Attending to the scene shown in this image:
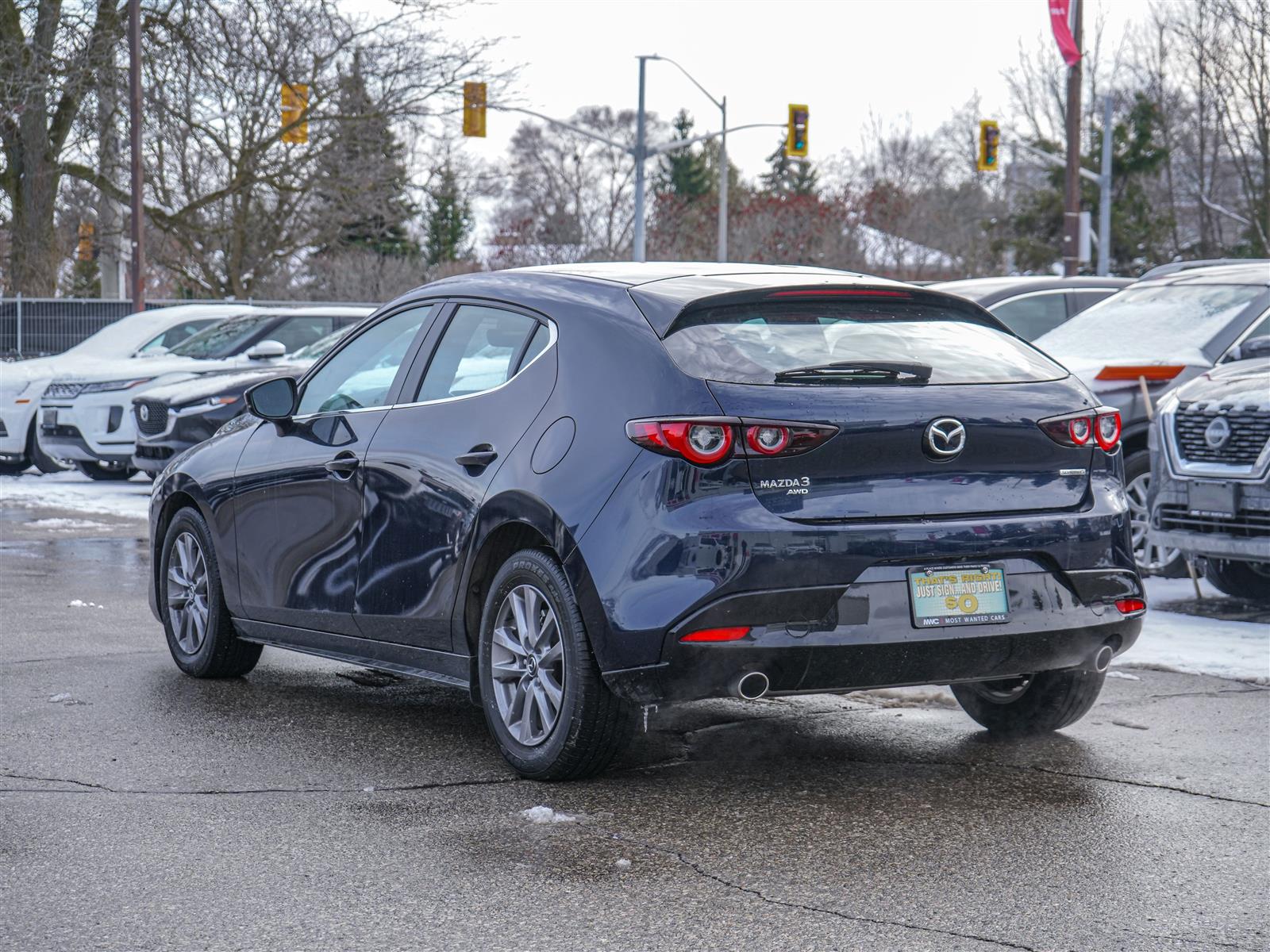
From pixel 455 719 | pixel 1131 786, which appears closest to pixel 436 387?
pixel 455 719

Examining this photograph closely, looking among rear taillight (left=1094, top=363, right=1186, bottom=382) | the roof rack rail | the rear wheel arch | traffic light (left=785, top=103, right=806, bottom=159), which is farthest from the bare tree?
the rear wheel arch

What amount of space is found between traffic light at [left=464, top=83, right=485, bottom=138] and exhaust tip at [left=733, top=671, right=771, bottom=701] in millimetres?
26067

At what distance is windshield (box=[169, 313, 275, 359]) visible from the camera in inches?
701

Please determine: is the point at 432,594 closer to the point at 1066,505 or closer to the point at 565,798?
the point at 565,798

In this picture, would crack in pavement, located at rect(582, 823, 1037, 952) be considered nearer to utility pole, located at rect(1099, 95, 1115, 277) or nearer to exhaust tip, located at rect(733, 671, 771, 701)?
exhaust tip, located at rect(733, 671, 771, 701)

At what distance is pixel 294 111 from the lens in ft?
103

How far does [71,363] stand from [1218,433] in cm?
1261

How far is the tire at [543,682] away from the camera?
505 centimetres

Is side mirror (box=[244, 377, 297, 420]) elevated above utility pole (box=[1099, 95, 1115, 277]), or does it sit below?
below

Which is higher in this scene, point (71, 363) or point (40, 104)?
point (40, 104)

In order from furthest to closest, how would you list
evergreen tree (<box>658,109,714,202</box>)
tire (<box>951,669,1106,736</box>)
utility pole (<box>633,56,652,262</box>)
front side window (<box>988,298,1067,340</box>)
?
evergreen tree (<box>658,109,714,202</box>) → utility pole (<box>633,56,652,262</box>) → front side window (<box>988,298,1067,340</box>) → tire (<box>951,669,1106,736</box>)

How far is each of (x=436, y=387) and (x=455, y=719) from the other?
49.8 inches

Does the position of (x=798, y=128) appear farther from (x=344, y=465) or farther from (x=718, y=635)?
(x=718, y=635)

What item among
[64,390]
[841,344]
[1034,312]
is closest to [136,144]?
[64,390]
